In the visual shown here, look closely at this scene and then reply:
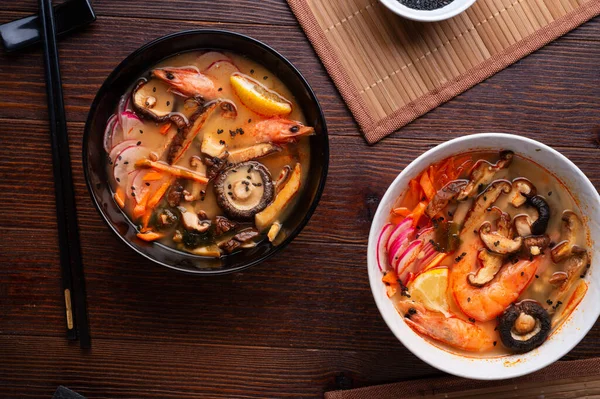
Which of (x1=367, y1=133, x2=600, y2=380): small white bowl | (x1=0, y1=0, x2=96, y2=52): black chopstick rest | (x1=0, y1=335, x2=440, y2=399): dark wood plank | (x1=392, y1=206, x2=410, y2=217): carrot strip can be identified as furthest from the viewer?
(x1=0, y1=335, x2=440, y2=399): dark wood plank

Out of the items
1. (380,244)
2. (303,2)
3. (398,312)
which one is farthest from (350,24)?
(398,312)

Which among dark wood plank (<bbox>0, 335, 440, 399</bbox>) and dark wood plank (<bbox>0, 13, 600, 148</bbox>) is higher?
dark wood plank (<bbox>0, 13, 600, 148</bbox>)

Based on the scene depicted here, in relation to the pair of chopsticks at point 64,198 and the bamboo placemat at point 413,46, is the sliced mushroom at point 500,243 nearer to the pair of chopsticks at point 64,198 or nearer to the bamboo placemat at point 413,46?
the bamboo placemat at point 413,46

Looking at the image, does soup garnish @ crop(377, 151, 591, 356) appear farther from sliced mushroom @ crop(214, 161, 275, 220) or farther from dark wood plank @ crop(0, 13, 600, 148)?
sliced mushroom @ crop(214, 161, 275, 220)

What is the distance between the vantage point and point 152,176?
185cm

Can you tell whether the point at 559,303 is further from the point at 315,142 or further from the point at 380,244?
the point at 315,142

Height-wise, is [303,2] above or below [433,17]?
above

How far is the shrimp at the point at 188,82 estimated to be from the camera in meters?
1.84

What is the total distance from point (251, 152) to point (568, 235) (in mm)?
992

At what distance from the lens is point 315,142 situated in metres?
1.86

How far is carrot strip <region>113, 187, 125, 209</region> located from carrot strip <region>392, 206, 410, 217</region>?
83 cm

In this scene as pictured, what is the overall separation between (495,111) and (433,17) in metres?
0.38

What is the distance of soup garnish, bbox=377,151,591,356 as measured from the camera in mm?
1827

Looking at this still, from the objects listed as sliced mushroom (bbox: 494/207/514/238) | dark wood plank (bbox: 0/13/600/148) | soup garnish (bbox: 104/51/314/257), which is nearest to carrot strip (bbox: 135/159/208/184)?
soup garnish (bbox: 104/51/314/257)
